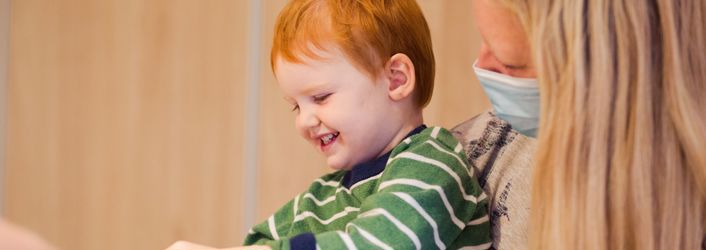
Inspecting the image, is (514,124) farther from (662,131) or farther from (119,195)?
(119,195)

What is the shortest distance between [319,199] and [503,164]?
26 centimetres

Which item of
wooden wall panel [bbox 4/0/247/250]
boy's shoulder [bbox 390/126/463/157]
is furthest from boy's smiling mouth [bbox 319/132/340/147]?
wooden wall panel [bbox 4/0/247/250]

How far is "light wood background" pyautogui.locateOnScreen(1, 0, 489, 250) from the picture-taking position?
219 cm

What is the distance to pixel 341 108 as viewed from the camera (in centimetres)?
116

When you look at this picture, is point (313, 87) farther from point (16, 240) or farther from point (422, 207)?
point (16, 240)

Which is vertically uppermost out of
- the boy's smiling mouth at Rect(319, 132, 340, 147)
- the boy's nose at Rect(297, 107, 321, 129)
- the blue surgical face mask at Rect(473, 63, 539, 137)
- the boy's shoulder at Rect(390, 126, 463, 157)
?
the blue surgical face mask at Rect(473, 63, 539, 137)

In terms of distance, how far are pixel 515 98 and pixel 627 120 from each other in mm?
159

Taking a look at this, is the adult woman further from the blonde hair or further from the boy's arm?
the blonde hair

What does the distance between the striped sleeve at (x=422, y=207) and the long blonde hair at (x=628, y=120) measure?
8.5 inches

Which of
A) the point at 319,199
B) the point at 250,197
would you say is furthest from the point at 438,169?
the point at 250,197

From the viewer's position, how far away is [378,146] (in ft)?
3.94

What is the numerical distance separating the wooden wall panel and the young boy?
105 centimetres

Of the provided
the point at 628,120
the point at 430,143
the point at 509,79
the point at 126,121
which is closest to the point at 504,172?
the point at 430,143

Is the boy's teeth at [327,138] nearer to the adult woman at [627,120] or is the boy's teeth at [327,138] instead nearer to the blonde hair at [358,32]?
the blonde hair at [358,32]
